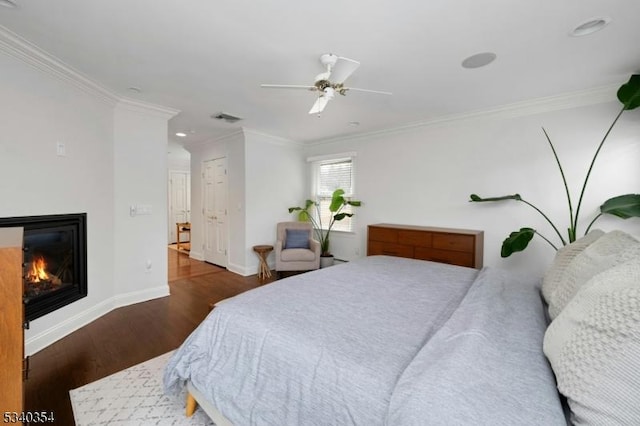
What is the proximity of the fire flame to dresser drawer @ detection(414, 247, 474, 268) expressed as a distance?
403 cm

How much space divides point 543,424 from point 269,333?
987 millimetres

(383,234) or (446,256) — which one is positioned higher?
(383,234)

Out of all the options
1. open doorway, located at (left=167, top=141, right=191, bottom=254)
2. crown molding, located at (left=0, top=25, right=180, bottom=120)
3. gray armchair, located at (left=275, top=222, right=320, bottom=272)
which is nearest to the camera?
crown molding, located at (left=0, top=25, right=180, bottom=120)

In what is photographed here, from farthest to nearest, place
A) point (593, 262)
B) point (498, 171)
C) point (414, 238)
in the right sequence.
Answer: point (414, 238), point (498, 171), point (593, 262)

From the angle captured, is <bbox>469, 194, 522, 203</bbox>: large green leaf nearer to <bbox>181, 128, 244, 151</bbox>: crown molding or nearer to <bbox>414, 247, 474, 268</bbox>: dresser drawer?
<bbox>414, 247, 474, 268</bbox>: dresser drawer

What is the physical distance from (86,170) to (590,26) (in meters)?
4.41

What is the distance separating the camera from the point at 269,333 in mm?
1270

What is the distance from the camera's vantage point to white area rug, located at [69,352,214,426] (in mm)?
1593

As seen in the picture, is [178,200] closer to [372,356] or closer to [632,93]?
[372,356]

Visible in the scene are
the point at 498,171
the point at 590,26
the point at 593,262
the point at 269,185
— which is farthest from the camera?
the point at 269,185

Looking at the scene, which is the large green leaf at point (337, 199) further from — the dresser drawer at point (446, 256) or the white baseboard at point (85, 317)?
the white baseboard at point (85, 317)

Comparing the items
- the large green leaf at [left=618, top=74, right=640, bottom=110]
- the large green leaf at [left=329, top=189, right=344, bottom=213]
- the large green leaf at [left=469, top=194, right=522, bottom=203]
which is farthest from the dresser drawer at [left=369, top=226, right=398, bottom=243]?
the large green leaf at [left=618, top=74, right=640, bottom=110]

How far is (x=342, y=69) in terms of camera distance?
2.03 m

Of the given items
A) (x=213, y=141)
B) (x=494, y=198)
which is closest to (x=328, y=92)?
(x=494, y=198)
